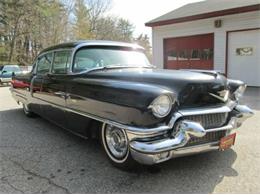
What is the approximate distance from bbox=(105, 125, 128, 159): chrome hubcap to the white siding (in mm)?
9648

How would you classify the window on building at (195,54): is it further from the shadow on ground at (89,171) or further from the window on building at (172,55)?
the shadow on ground at (89,171)

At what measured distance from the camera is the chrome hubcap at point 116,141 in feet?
9.93

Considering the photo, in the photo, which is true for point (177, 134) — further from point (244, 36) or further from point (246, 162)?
point (244, 36)

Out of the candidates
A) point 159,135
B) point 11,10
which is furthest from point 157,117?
point 11,10

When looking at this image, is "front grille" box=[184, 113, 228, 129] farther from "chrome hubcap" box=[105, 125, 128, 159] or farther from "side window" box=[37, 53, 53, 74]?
"side window" box=[37, 53, 53, 74]

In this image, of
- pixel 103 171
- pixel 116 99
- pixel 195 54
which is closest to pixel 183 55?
pixel 195 54

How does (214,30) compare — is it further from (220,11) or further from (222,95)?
(222,95)

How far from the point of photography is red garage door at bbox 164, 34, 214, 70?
12.4 meters

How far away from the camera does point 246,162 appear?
3.24m

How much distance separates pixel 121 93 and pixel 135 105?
0.96 feet

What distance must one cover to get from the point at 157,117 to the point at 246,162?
4.93 feet

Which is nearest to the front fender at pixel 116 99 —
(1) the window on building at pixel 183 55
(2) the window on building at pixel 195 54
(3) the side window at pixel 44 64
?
Result: (3) the side window at pixel 44 64

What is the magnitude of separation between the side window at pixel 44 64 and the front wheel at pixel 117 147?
2.19 m

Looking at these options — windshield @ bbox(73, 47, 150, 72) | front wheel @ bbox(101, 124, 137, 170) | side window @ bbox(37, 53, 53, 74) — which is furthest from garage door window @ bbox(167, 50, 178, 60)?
front wheel @ bbox(101, 124, 137, 170)
